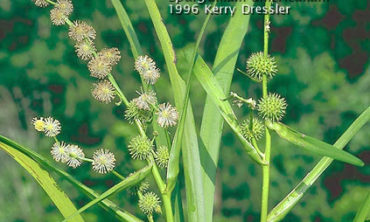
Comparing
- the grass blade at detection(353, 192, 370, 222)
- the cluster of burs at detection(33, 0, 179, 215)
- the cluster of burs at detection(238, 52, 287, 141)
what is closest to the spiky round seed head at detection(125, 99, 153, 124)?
the cluster of burs at detection(33, 0, 179, 215)

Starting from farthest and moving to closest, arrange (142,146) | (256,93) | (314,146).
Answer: (256,93)
(142,146)
(314,146)

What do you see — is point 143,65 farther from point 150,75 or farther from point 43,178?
point 43,178

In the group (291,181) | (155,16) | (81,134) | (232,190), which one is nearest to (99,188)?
(81,134)

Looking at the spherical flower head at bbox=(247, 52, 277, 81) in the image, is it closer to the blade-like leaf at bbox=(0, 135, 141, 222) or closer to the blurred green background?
the blade-like leaf at bbox=(0, 135, 141, 222)

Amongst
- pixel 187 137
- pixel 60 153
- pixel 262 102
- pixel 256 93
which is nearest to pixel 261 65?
pixel 262 102

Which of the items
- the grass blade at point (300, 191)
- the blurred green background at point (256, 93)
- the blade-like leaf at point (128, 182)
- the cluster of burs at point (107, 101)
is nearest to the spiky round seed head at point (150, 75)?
the cluster of burs at point (107, 101)

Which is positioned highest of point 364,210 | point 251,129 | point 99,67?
point 99,67
